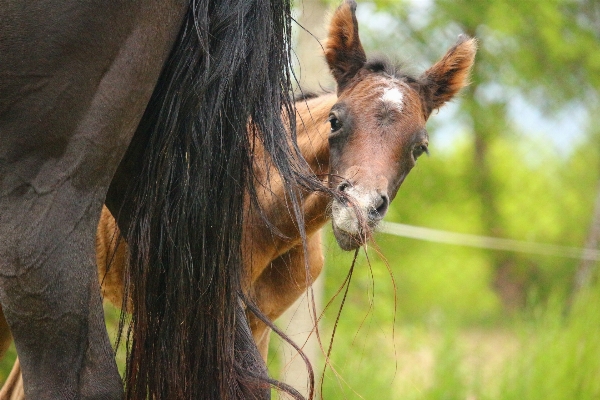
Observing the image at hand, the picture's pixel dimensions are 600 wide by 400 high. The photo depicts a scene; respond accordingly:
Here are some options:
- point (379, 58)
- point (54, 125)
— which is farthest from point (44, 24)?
point (379, 58)

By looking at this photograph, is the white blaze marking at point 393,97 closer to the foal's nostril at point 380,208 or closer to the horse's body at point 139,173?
the foal's nostril at point 380,208

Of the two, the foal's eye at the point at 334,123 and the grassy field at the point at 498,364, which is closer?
the foal's eye at the point at 334,123

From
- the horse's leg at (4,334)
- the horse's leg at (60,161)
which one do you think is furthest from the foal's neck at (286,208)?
the horse's leg at (60,161)

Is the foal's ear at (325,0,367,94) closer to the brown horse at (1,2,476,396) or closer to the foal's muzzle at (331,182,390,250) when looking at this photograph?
the brown horse at (1,2,476,396)

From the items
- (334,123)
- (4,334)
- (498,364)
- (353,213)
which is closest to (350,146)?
(334,123)

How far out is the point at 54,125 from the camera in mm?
1561

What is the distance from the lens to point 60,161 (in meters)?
1.57

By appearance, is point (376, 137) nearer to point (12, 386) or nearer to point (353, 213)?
point (353, 213)

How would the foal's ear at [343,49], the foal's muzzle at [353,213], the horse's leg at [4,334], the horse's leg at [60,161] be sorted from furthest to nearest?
the foal's ear at [343,49] → the foal's muzzle at [353,213] → the horse's leg at [4,334] → the horse's leg at [60,161]

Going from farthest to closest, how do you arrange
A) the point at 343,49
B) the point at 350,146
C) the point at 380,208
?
the point at 343,49 < the point at 350,146 < the point at 380,208

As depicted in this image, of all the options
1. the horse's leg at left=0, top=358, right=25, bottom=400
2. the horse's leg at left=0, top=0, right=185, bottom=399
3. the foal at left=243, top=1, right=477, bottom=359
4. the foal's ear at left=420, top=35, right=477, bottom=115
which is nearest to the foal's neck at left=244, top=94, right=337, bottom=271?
the foal at left=243, top=1, right=477, bottom=359

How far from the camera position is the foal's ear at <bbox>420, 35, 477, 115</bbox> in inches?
147

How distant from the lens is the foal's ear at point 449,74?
3744 mm

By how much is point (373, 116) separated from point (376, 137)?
0.37 ft
